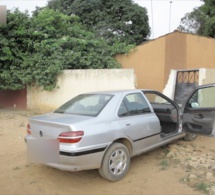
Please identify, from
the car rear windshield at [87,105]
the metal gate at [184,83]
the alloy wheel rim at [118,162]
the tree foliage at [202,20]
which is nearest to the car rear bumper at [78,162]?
the alloy wheel rim at [118,162]

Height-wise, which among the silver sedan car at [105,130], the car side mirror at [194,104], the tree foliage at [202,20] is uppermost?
the tree foliage at [202,20]

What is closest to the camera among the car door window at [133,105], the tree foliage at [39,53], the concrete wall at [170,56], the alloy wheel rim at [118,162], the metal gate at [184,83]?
the alloy wheel rim at [118,162]

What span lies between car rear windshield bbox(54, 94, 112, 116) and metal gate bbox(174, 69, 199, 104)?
491 centimetres

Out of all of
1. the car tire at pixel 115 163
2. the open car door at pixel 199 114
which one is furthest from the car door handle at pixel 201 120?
the car tire at pixel 115 163

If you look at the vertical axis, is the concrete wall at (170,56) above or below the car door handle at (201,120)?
above

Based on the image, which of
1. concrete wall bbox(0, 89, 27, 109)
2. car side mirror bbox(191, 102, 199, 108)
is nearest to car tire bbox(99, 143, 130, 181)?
car side mirror bbox(191, 102, 199, 108)

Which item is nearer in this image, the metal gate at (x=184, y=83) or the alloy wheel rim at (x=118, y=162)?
the alloy wheel rim at (x=118, y=162)

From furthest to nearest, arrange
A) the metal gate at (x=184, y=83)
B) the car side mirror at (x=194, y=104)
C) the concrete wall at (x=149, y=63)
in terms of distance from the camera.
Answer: the concrete wall at (x=149, y=63), the metal gate at (x=184, y=83), the car side mirror at (x=194, y=104)

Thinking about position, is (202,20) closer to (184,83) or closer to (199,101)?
(184,83)

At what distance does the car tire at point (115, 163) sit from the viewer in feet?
13.3

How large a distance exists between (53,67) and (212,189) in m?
8.19

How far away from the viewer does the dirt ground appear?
396cm

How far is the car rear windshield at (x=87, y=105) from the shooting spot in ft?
14.3

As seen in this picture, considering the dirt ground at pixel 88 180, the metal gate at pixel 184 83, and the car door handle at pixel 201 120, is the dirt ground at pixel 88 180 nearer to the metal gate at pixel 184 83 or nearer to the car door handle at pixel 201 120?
the car door handle at pixel 201 120
